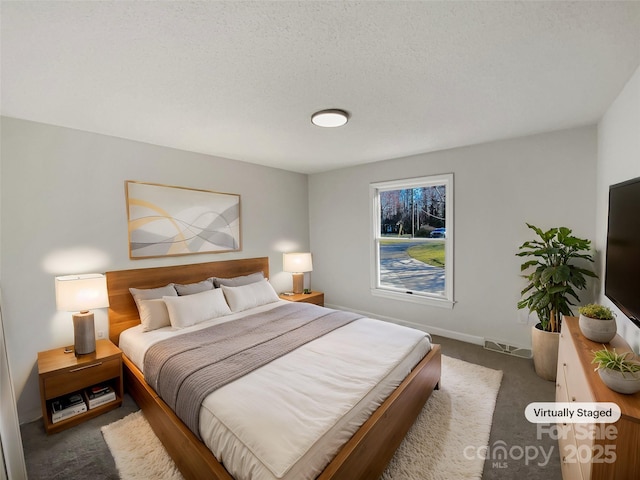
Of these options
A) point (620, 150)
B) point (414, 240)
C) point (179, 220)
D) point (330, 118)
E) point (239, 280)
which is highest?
point (330, 118)

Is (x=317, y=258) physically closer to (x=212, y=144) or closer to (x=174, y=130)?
(x=212, y=144)

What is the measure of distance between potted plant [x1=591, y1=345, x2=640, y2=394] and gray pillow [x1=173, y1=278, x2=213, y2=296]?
326cm


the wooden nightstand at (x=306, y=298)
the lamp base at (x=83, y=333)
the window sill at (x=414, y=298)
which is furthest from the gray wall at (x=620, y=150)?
the lamp base at (x=83, y=333)

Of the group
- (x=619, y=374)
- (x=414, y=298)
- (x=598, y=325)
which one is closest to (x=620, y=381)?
(x=619, y=374)

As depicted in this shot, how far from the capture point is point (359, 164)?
4355 mm

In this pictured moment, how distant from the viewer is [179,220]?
10.9 ft

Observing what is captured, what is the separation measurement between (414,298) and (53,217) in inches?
161

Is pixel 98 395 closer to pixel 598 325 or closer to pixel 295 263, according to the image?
pixel 295 263

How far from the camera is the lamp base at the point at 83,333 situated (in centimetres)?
238

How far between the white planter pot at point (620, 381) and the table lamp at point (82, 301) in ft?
10.8

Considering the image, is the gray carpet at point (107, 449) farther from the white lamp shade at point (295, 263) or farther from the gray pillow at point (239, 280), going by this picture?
the white lamp shade at point (295, 263)

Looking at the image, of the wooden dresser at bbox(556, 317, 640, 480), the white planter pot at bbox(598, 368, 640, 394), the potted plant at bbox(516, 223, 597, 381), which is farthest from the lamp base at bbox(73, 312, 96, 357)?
the potted plant at bbox(516, 223, 597, 381)

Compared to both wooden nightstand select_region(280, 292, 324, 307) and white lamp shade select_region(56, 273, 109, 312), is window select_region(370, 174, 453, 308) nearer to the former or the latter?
wooden nightstand select_region(280, 292, 324, 307)

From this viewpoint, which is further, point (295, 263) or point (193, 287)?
point (295, 263)
